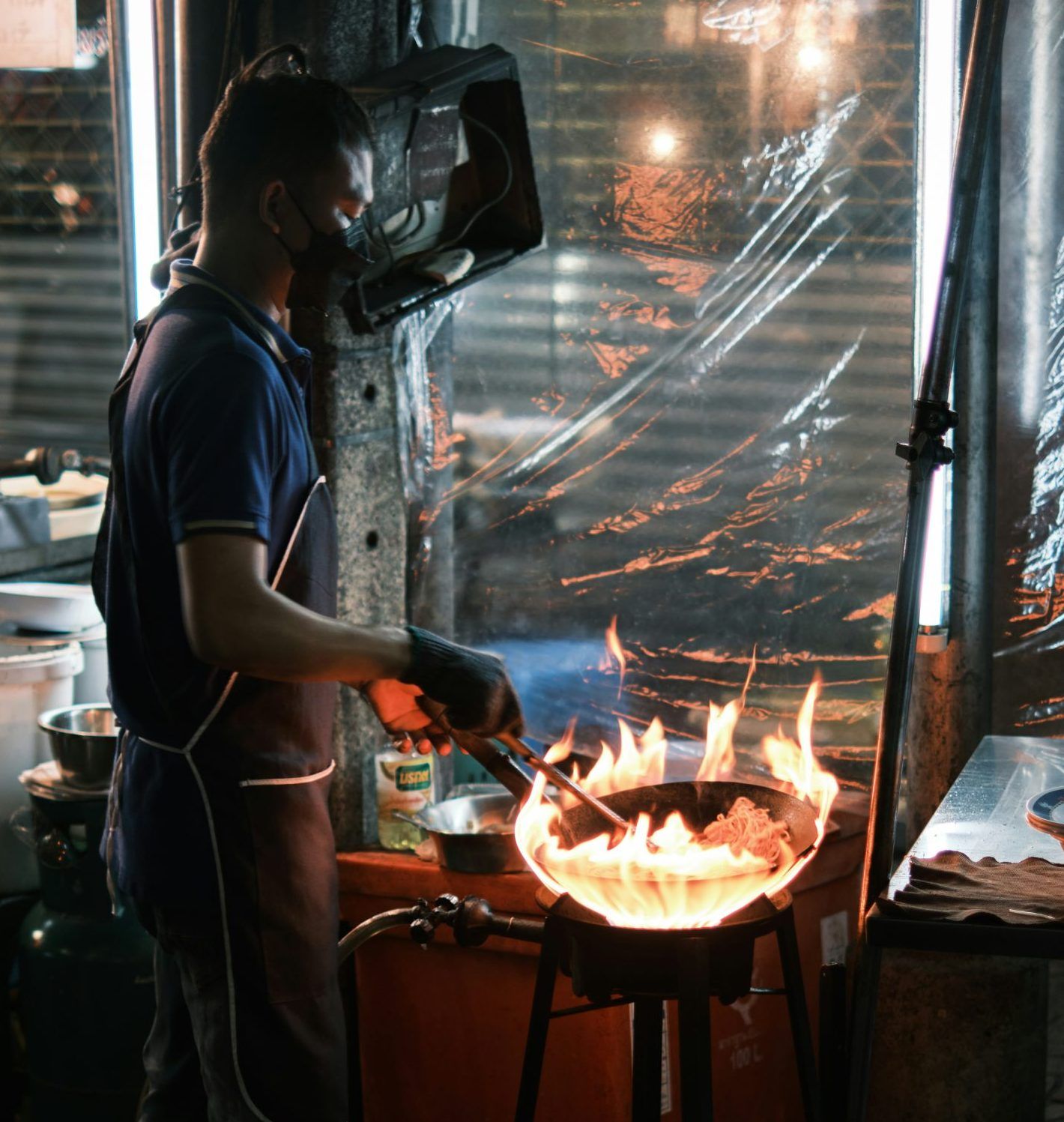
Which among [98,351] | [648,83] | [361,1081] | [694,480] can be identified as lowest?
[361,1081]

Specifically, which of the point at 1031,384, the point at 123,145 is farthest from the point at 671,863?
the point at 123,145

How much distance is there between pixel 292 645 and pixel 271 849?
1.61 feet

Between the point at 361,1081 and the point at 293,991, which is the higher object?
the point at 293,991

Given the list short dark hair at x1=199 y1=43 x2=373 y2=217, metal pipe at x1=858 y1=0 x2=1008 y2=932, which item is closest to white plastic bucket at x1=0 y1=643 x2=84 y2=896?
short dark hair at x1=199 y1=43 x2=373 y2=217

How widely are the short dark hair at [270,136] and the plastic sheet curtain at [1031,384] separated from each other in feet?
6.70

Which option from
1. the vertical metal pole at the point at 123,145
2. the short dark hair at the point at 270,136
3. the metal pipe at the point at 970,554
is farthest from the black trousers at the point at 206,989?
the vertical metal pole at the point at 123,145

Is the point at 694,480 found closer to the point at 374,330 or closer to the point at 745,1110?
the point at 374,330

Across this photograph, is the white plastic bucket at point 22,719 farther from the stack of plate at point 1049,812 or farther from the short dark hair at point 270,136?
the stack of plate at point 1049,812

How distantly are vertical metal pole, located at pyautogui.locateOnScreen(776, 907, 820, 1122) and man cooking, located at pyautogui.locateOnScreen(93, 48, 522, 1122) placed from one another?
2.25 feet

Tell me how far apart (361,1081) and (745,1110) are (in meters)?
1.14

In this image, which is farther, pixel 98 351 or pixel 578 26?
pixel 98 351

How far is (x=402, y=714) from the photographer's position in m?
2.82

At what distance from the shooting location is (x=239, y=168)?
2617mm

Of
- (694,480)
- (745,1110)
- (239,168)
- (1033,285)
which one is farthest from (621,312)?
(745,1110)
